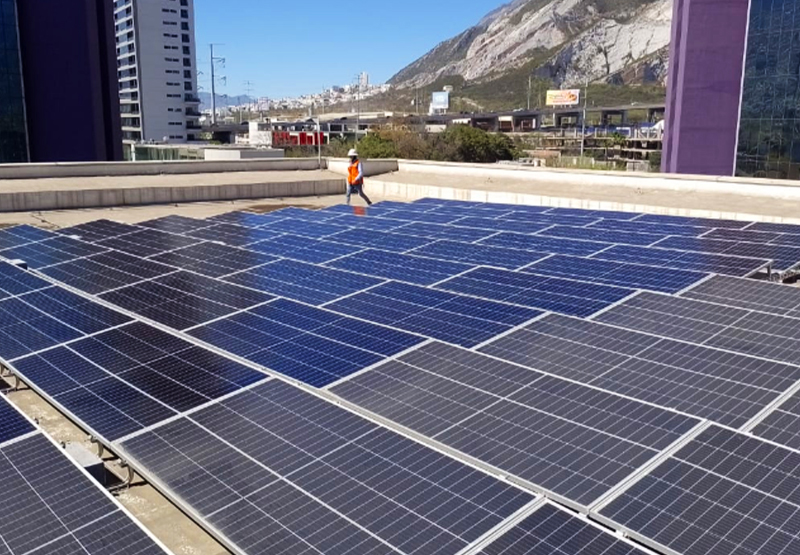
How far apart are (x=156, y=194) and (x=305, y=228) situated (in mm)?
14733

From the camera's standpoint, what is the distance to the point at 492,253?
19.1m

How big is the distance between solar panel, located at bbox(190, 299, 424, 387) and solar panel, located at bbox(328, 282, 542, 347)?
0.53m

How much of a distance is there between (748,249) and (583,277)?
527 centimetres

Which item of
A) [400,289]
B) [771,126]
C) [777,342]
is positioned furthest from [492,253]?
[771,126]

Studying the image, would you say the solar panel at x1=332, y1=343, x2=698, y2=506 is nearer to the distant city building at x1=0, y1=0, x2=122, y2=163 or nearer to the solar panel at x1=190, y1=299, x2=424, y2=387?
the solar panel at x1=190, y1=299, x2=424, y2=387

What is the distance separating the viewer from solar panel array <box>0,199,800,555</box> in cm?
659

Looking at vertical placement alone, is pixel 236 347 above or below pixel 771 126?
below

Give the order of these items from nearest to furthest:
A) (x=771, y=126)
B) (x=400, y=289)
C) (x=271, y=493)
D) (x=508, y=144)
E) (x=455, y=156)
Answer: (x=271, y=493), (x=400, y=289), (x=771, y=126), (x=455, y=156), (x=508, y=144)

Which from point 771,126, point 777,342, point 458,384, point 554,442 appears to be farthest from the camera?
point 771,126

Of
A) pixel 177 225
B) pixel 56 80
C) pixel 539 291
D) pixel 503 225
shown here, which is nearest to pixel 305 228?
pixel 177 225

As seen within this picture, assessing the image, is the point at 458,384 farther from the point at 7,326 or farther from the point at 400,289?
the point at 7,326

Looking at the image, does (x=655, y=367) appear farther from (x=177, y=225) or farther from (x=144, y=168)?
(x=144, y=168)

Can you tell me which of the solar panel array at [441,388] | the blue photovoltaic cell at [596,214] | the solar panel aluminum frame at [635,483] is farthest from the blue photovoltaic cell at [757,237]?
the solar panel aluminum frame at [635,483]

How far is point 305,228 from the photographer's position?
23.5 meters
